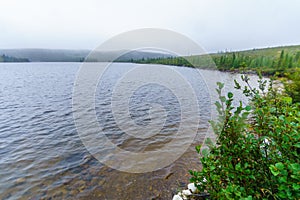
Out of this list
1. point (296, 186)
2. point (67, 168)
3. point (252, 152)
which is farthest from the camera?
point (67, 168)

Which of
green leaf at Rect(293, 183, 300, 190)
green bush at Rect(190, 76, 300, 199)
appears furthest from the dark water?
green leaf at Rect(293, 183, 300, 190)

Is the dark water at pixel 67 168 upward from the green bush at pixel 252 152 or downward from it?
downward

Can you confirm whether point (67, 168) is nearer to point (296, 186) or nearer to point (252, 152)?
point (252, 152)

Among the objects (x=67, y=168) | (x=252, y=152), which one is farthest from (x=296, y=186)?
(x=67, y=168)

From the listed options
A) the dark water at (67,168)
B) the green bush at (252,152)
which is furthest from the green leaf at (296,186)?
the dark water at (67,168)

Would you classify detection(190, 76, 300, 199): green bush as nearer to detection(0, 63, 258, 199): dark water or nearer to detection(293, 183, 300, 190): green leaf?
detection(293, 183, 300, 190): green leaf

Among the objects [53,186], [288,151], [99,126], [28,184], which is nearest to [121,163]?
[53,186]

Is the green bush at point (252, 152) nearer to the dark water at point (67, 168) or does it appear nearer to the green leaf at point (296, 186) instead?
the green leaf at point (296, 186)

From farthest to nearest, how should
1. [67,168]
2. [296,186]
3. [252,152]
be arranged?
1. [67,168]
2. [252,152]
3. [296,186]

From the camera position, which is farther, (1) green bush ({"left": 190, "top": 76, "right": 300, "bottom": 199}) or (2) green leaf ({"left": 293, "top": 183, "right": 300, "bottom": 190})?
(1) green bush ({"left": 190, "top": 76, "right": 300, "bottom": 199})

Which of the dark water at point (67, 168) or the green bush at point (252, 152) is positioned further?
the dark water at point (67, 168)

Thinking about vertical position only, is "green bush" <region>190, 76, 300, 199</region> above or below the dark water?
above

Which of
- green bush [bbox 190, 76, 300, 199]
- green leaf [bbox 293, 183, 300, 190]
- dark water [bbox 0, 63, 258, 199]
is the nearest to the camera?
green leaf [bbox 293, 183, 300, 190]

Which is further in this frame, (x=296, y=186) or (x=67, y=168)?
(x=67, y=168)
